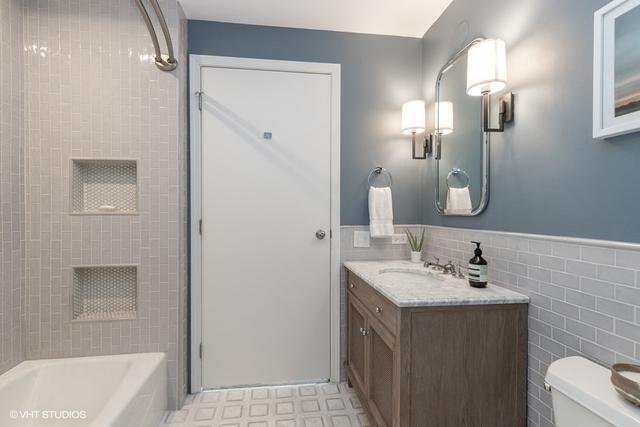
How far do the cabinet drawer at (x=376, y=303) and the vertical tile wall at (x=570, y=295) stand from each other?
1.81 feet

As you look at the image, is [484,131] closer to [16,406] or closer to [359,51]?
[359,51]

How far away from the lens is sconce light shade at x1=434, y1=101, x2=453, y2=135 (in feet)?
5.94

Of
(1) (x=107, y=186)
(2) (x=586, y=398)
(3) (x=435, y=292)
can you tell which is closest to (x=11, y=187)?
(1) (x=107, y=186)

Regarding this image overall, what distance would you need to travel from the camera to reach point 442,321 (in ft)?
3.98

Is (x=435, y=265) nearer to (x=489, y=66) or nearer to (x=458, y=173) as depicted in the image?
(x=458, y=173)

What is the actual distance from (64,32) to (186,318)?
6.03 feet

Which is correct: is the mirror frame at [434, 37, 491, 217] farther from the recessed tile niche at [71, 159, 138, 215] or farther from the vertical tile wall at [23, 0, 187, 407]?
the recessed tile niche at [71, 159, 138, 215]

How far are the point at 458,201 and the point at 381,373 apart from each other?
1.01m

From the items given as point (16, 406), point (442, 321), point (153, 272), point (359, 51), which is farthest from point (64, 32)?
point (442, 321)

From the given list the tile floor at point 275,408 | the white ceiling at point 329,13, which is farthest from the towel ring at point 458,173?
the tile floor at point 275,408

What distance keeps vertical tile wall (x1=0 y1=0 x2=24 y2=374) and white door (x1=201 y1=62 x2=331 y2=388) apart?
3.12ft

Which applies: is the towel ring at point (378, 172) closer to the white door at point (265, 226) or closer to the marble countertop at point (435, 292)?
the white door at point (265, 226)

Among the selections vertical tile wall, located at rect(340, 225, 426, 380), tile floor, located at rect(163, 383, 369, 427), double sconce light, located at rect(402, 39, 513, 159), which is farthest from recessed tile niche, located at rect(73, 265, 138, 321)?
double sconce light, located at rect(402, 39, 513, 159)

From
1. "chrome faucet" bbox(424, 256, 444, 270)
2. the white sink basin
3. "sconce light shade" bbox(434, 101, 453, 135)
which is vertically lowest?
the white sink basin
